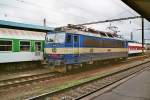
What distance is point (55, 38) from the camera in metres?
18.8

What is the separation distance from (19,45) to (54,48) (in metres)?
3.59

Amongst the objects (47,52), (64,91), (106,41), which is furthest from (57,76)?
(106,41)

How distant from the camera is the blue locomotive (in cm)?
1798

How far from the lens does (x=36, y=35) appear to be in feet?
74.3

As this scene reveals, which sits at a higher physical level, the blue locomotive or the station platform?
the blue locomotive

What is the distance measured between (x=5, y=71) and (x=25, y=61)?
1928 millimetres

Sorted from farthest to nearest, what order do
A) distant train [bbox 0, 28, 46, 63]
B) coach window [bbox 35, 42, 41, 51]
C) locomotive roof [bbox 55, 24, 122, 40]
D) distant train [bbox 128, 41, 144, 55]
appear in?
distant train [bbox 128, 41, 144, 55] → coach window [bbox 35, 42, 41, 51] → distant train [bbox 0, 28, 46, 63] → locomotive roof [bbox 55, 24, 122, 40]

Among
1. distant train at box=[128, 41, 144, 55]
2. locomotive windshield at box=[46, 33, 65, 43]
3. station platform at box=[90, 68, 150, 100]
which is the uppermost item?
locomotive windshield at box=[46, 33, 65, 43]

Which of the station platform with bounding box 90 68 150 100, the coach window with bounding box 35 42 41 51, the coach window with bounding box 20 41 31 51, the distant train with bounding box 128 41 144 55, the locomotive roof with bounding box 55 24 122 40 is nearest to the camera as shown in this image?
the station platform with bounding box 90 68 150 100

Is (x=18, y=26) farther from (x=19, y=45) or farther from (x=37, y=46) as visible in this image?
(x=19, y=45)

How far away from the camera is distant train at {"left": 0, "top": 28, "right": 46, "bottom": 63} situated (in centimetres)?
1906

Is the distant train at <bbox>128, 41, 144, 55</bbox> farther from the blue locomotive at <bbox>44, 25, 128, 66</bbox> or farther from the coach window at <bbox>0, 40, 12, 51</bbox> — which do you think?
the coach window at <bbox>0, 40, 12, 51</bbox>

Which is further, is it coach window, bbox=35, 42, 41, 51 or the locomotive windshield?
coach window, bbox=35, 42, 41, 51

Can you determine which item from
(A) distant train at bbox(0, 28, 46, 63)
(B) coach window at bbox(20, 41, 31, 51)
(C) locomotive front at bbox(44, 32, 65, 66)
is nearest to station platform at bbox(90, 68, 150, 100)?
(C) locomotive front at bbox(44, 32, 65, 66)
